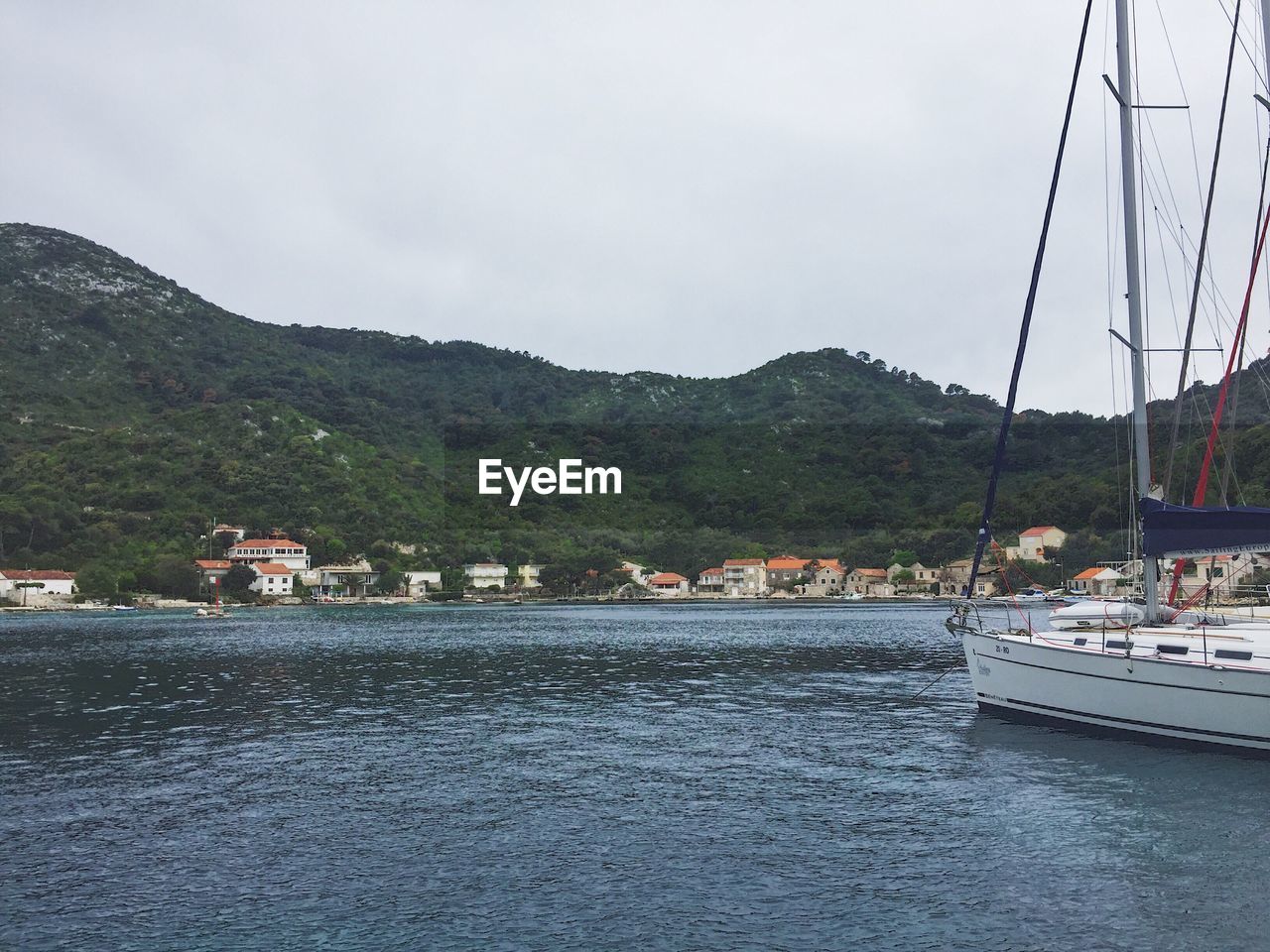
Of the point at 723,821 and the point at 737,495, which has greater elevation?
the point at 737,495

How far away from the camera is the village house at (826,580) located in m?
168

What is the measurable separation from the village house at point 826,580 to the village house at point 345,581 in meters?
72.6

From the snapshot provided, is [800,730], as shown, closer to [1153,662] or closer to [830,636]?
[1153,662]

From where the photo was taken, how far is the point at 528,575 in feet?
557

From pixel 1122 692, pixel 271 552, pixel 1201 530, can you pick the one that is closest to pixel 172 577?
pixel 271 552

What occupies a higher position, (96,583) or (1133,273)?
(1133,273)

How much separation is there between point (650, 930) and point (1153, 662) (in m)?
14.9

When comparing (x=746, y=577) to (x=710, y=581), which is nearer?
(x=746, y=577)

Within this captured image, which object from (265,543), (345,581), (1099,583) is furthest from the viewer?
(345,581)

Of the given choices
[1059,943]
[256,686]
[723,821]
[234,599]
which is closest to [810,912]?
[1059,943]

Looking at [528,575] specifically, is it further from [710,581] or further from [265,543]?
[265,543]

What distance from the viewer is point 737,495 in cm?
19075

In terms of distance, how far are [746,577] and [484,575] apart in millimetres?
45583

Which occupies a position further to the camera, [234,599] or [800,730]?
[234,599]
